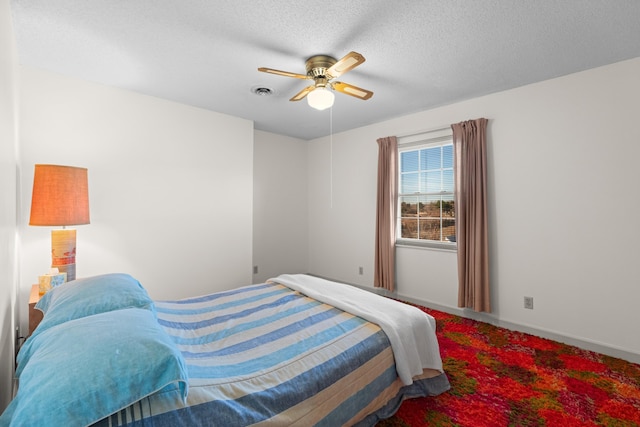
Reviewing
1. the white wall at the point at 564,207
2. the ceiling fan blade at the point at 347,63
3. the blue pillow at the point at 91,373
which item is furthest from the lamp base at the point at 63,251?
the white wall at the point at 564,207

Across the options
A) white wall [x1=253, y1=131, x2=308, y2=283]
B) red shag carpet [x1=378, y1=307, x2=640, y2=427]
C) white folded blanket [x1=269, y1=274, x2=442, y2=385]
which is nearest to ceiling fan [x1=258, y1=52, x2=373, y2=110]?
white folded blanket [x1=269, y1=274, x2=442, y2=385]

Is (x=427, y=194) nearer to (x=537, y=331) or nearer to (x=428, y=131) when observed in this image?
(x=428, y=131)

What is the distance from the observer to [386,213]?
414 cm

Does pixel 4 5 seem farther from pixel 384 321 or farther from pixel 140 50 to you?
pixel 384 321

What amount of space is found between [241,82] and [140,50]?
0.89m

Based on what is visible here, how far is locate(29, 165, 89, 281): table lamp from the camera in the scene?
214cm

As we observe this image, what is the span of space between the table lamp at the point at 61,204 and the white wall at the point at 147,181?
0.62m

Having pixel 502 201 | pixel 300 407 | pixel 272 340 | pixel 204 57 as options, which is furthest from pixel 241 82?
pixel 502 201

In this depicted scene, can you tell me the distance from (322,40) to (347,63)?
338 millimetres

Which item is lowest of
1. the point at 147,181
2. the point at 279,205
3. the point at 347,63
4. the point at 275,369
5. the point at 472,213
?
the point at 275,369

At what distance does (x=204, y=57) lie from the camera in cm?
248

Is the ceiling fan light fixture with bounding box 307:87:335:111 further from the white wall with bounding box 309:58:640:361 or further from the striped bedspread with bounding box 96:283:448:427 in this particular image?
the white wall with bounding box 309:58:640:361

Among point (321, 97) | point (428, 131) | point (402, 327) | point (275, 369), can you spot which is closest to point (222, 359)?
point (275, 369)

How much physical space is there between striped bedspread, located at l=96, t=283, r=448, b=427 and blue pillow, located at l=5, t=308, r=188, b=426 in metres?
0.11
